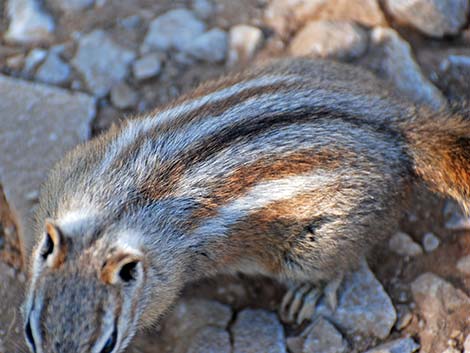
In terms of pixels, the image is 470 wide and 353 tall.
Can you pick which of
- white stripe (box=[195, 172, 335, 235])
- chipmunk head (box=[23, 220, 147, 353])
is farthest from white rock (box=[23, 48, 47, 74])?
white stripe (box=[195, 172, 335, 235])

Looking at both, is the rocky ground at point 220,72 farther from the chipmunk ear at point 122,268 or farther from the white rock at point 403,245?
the chipmunk ear at point 122,268

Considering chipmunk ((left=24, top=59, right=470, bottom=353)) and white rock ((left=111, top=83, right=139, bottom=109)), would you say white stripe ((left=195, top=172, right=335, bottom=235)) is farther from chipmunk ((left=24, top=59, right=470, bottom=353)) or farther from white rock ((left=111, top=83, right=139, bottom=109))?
white rock ((left=111, top=83, right=139, bottom=109))

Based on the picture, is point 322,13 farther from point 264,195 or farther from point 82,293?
point 82,293

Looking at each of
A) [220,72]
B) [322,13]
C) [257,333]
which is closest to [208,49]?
[220,72]

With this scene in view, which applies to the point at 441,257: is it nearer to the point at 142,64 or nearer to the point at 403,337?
the point at 403,337

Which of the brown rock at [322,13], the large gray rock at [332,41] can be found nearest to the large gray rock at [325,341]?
the large gray rock at [332,41]

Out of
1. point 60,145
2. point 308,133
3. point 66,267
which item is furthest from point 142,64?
point 66,267

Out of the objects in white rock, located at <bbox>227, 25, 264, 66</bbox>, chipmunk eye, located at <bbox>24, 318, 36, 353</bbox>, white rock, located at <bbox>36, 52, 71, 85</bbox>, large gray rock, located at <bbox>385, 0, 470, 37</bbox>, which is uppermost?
large gray rock, located at <bbox>385, 0, 470, 37</bbox>
